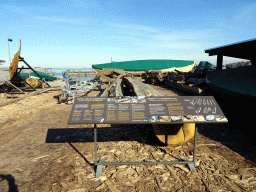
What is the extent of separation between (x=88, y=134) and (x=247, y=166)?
194 inches

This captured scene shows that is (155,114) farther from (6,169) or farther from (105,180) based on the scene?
(6,169)

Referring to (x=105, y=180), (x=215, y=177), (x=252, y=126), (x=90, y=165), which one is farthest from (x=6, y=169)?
(x=252, y=126)

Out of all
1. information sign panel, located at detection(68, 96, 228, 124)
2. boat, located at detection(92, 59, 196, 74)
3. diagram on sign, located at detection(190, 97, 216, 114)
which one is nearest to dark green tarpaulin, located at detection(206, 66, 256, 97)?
diagram on sign, located at detection(190, 97, 216, 114)

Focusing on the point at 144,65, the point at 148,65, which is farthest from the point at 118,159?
the point at 148,65

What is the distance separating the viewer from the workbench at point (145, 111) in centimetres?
355

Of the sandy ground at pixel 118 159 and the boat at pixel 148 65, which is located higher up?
the boat at pixel 148 65

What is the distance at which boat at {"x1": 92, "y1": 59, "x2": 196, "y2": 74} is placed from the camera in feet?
113

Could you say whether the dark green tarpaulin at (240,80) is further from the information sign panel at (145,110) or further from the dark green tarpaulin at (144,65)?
the dark green tarpaulin at (144,65)

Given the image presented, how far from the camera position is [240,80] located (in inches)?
282

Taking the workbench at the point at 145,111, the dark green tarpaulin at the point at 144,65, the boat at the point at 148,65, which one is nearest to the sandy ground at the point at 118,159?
the workbench at the point at 145,111

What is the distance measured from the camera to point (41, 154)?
452cm

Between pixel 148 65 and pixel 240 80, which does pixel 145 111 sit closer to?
pixel 240 80

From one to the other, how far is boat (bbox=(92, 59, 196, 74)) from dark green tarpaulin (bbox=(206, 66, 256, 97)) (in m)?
26.0

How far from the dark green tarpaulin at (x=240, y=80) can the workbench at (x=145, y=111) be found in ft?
12.3
